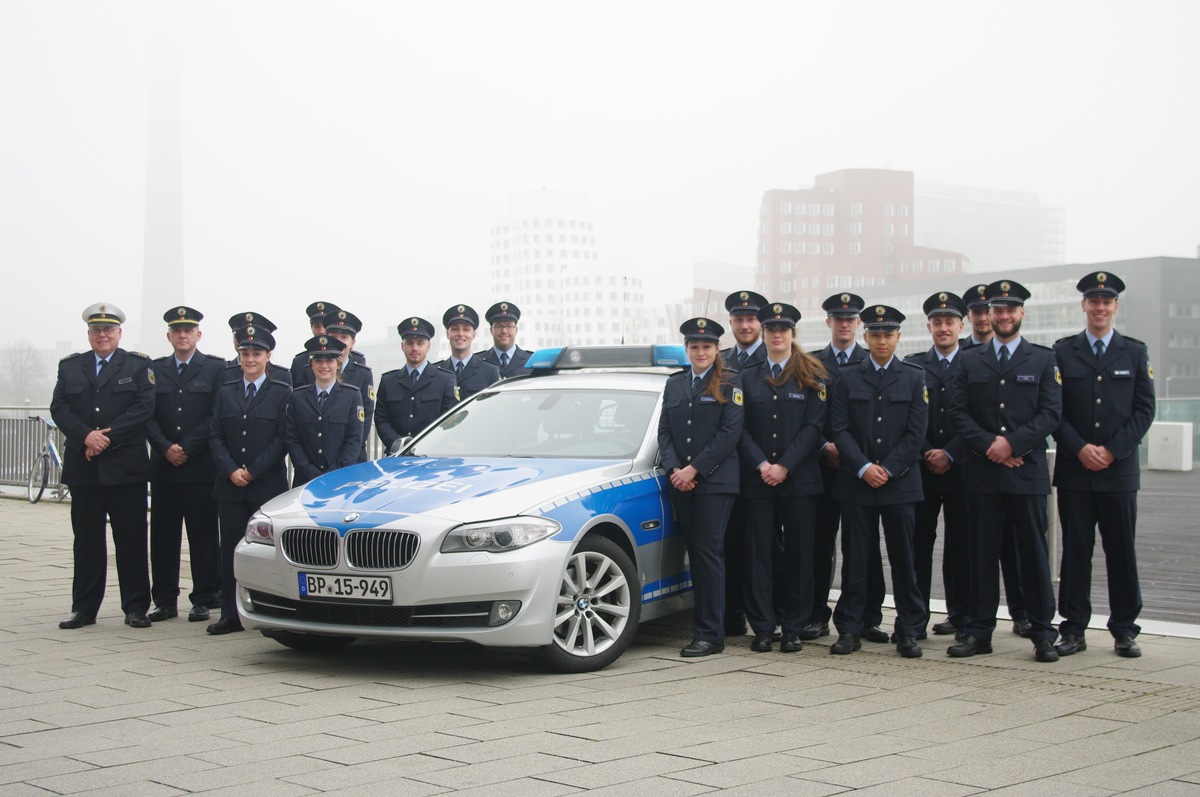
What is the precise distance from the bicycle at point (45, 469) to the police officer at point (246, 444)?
10.8 m

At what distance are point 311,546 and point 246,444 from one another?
6.35 ft

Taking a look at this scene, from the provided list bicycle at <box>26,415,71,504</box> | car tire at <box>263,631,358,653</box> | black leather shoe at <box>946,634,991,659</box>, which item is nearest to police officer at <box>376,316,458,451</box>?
car tire at <box>263,631,358,653</box>

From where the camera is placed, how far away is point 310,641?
294 inches

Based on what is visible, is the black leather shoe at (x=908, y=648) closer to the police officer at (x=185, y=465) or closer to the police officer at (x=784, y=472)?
the police officer at (x=784, y=472)

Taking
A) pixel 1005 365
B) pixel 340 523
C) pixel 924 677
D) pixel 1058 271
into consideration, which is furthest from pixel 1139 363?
pixel 1058 271

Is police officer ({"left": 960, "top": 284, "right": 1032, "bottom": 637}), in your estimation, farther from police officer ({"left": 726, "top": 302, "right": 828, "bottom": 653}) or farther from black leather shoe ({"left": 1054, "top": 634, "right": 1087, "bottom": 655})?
police officer ({"left": 726, "top": 302, "right": 828, "bottom": 653})

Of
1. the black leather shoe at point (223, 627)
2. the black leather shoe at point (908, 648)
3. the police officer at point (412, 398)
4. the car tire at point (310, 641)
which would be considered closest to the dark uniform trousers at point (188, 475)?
the black leather shoe at point (223, 627)

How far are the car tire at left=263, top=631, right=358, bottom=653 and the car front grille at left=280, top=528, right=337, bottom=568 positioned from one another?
58 cm

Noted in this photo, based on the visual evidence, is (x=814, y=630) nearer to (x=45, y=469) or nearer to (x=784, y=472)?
(x=784, y=472)

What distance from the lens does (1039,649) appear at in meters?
7.29

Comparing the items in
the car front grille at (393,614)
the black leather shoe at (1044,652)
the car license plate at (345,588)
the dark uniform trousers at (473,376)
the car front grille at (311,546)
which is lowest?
the black leather shoe at (1044,652)

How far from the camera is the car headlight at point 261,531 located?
7.10 m

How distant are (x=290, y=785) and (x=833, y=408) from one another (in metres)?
4.23

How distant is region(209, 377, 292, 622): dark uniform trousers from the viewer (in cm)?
847
